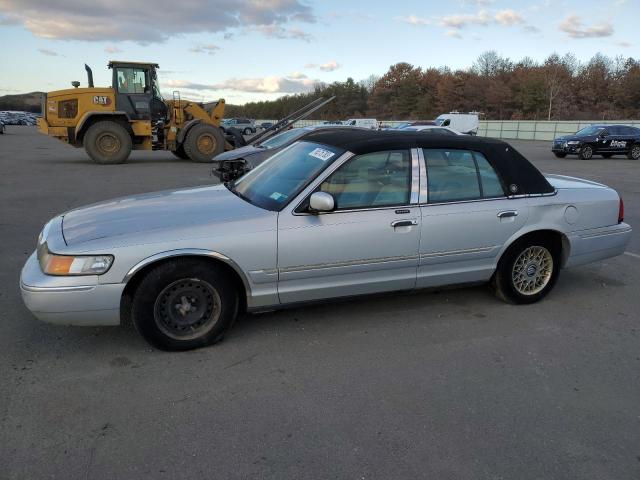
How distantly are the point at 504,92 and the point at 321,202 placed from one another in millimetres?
77292

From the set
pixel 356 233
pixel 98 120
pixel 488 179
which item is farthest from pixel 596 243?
pixel 98 120

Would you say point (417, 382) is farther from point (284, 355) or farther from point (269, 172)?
point (269, 172)

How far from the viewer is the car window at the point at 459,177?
4.13 meters

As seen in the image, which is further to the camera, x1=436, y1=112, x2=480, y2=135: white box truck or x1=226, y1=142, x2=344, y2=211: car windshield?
x1=436, y1=112, x2=480, y2=135: white box truck

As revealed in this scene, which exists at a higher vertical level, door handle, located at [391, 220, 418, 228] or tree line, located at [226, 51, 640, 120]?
tree line, located at [226, 51, 640, 120]

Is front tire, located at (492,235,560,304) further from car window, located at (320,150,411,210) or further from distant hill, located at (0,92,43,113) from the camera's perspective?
distant hill, located at (0,92,43,113)

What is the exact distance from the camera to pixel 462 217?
13.5ft

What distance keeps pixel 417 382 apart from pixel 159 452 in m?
1.59

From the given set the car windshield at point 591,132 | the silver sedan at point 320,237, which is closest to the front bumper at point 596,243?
the silver sedan at point 320,237

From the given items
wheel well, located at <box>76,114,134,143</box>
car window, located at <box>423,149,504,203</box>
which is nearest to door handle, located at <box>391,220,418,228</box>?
car window, located at <box>423,149,504,203</box>

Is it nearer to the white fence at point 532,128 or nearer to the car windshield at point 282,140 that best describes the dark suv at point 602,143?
the car windshield at point 282,140

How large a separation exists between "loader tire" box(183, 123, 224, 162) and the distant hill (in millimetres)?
122226

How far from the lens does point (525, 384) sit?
325cm

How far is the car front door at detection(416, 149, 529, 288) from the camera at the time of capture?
13.3 feet
